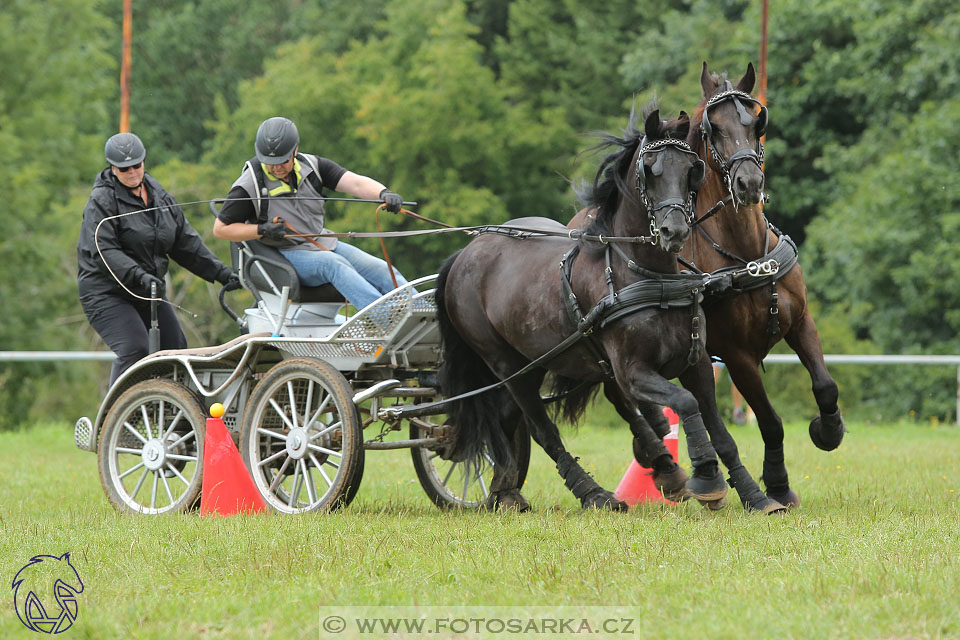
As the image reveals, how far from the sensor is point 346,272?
757 centimetres

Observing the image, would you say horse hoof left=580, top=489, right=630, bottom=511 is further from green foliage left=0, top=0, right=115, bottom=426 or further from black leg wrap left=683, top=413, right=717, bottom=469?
→ green foliage left=0, top=0, right=115, bottom=426

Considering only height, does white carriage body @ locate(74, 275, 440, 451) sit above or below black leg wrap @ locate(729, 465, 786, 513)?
above

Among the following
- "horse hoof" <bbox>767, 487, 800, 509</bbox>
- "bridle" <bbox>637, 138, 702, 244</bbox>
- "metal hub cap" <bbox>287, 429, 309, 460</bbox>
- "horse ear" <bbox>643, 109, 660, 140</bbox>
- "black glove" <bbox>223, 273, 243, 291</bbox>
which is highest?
"horse ear" <bbox>643, 109, 660, 140</bbox>

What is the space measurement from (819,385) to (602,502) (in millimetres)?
1390

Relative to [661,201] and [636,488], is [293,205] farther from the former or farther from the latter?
[636,488]

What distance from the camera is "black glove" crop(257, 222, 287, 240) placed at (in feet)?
24.4

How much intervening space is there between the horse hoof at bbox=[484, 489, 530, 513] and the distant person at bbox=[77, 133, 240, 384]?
2125 millimetres

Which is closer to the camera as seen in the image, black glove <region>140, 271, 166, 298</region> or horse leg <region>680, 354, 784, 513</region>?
horse leg <region>680, 354, 784, 513</region>

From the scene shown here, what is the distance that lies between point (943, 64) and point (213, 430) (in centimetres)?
1648

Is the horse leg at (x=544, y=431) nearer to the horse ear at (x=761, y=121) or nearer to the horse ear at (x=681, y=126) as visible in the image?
the horse ear at (x=681, y=126)

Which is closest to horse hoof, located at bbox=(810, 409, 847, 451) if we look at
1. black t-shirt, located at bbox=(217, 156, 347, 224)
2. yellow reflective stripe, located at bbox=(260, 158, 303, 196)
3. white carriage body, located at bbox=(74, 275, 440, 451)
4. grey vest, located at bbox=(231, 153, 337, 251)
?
white carriage body, located at bbox=(74, 275, 440, 451)

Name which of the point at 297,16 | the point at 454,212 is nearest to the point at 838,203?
the point at 454,212

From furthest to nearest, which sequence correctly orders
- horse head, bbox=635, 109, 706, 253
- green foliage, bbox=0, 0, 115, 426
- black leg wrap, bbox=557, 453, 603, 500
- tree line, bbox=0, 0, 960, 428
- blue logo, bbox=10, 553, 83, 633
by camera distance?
green foliage, bbox=0, 0, 115, 426 < tree line, bbox=0, 0, 960, 428 < black leg wrap, bbox=557, 453, 603, 500 < horse head, bbox=635, 109, 706, 253 < blue logo, bbox=10, 553, 83, 633

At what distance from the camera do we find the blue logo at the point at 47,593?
4.43 metres
